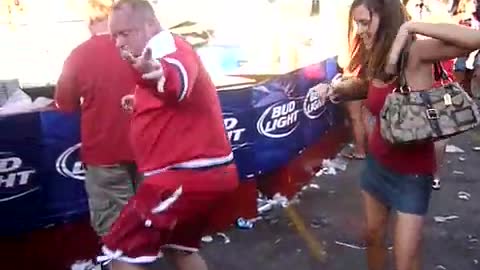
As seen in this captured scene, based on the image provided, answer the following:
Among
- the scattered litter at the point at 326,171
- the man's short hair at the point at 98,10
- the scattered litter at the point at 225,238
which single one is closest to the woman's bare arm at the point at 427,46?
the man's short hair at the point at 98,10

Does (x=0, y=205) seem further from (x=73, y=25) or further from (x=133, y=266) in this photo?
(x=73, y=25)

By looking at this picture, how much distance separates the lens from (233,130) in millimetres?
5250

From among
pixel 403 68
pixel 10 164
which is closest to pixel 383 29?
pixel 403 68

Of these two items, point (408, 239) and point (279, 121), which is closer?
point (408, 239)

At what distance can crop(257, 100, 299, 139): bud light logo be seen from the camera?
18.2 ft

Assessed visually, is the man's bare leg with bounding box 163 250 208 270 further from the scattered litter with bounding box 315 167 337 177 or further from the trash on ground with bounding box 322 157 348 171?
the trash on ground with bounding box 322 157 348 171

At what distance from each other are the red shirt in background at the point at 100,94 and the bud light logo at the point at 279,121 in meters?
1.99

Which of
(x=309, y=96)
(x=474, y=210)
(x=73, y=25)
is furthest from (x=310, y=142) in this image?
(x=73, y=25)

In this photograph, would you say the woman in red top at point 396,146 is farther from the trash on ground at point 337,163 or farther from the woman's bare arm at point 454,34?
the trash on ground at point 337,163

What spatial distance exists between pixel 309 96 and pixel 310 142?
51 centimetres

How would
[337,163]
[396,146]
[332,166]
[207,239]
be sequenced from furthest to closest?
[337,163] → [332,166] → [207,239] → [396,146]

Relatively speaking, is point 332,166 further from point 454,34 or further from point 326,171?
point 454,34

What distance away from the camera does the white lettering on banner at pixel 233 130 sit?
5.18 meters

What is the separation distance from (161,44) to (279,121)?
308 centimetres
